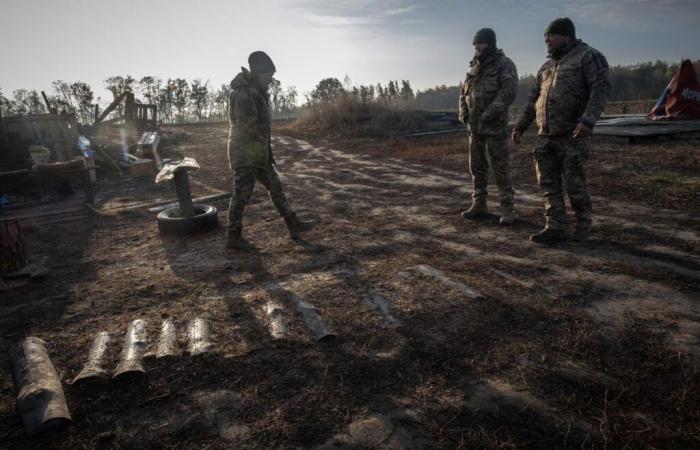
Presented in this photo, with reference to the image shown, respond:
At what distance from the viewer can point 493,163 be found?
4.98m

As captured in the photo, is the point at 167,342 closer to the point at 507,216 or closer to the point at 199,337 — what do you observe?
the point at 199,337

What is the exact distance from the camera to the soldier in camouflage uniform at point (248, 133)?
178 inches

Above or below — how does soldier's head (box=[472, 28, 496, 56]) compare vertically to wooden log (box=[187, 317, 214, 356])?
above

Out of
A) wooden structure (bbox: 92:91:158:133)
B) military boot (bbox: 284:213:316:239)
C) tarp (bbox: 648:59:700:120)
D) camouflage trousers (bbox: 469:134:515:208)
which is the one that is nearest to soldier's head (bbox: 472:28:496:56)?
camouflage trousers (bbox: 469:134:515:208)

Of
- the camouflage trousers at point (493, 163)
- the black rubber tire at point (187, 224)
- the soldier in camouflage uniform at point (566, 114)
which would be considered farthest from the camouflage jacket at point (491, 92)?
the black rubber tire at point (187, 224)

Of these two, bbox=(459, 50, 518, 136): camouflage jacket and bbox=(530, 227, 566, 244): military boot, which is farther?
bbox=(459, 50, 518, 136): camouflage jacket

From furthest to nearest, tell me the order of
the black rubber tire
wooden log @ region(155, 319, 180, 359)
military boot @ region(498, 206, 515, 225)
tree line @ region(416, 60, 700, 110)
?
tree line @ region(416, 60, 700, 110), the black rubber tire, military boot @ region(498, 206, 515, 225), wooden log @ region(155, 319, 180, 359)

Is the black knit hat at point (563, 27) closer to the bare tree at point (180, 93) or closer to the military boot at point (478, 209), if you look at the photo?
the military boot at point (478, 209)

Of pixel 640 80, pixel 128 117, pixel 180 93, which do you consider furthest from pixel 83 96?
pixel 640 80

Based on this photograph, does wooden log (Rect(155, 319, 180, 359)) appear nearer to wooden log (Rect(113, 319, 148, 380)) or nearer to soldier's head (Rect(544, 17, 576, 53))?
wooden log (Rect(113, 319, 148, 380))

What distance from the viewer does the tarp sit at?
1135cm

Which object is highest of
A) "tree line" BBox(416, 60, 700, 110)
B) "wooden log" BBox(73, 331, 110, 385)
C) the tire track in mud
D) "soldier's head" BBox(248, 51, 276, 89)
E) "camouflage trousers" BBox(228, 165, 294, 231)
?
"tree line" BBox(416, 60, 700, 110)

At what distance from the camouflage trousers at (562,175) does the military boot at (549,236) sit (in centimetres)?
4

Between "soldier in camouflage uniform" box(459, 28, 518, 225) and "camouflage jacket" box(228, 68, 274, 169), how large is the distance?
8.14 feet
